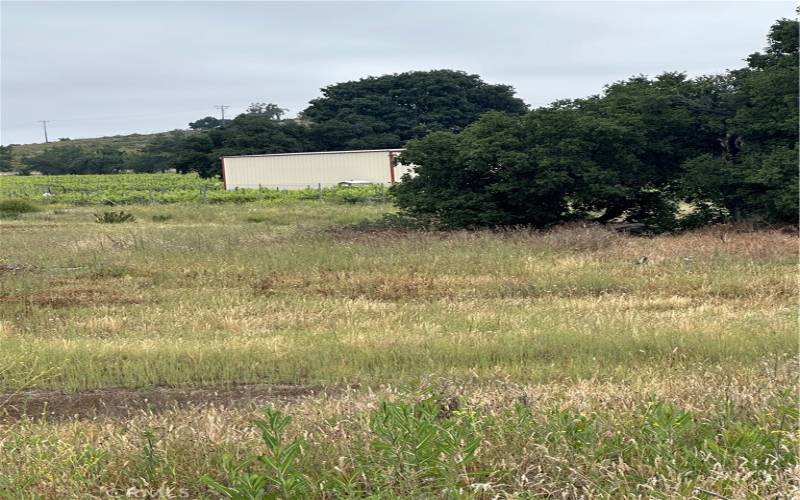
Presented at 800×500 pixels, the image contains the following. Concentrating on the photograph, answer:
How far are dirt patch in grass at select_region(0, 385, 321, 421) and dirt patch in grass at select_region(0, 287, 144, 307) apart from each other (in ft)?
16.0

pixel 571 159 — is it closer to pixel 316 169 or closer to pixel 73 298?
pixel 73 298

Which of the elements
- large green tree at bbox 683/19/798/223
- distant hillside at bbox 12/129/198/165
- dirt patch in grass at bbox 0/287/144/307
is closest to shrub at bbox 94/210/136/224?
dirt patch in grass at bbox 0/287/144/307

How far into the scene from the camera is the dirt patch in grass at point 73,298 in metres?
11.6

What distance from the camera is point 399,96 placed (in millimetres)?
88812

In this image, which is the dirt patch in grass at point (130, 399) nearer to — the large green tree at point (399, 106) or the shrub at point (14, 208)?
the shrub at point (14, 208)

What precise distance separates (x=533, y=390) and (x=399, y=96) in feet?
280

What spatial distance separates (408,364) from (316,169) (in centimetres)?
4505

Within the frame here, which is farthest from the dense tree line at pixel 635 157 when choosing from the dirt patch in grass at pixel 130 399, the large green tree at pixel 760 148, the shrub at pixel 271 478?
the shrub at pixel 271 478

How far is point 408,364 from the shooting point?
751 cm

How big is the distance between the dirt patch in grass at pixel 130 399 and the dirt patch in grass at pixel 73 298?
4.89 m

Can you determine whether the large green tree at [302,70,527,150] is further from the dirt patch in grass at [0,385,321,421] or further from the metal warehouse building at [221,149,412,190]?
the dirt patch in grass at [0,385,321,421]


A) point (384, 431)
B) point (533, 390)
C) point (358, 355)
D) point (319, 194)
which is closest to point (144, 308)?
point (358, 355)

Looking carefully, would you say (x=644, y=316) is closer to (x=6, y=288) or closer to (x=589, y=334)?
(x=589, y=334)

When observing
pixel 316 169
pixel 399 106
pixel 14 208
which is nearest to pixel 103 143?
pixel 399 106
